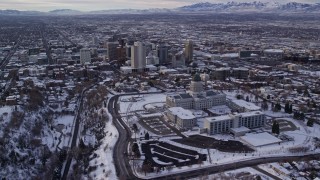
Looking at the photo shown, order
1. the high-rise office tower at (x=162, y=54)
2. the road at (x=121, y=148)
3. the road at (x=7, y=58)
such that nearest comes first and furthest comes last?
1. the road at (x=121, y=148)
2. the road at (x=7, y=58)
3. the high-rise office tower at (x=162, y=54)

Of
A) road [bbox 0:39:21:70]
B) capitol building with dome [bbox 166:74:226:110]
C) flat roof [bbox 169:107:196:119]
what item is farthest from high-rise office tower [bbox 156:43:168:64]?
flat roof [bbox 169:107:196:119]

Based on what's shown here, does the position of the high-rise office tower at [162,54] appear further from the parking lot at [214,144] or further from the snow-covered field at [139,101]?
the parking lot at [214,144]

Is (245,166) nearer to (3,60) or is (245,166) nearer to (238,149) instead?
(238,149)

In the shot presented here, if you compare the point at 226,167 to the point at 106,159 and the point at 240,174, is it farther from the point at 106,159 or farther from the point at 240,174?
the point at 106,159

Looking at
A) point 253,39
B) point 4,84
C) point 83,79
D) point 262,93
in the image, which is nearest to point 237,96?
point 262,93

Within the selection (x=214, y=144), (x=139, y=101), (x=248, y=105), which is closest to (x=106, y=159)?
(x=214, y=144)

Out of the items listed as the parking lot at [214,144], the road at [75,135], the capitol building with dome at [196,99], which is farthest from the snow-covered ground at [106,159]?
the capitol building with dome at [196,99]
